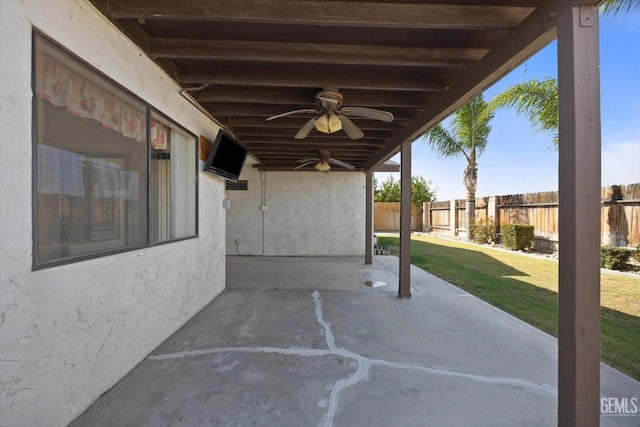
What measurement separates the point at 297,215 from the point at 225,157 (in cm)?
475

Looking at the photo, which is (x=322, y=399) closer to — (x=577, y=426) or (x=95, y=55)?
(x=577, y=426)

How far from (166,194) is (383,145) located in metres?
4.19

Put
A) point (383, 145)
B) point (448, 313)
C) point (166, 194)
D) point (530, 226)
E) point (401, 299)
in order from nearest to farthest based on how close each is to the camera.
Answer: point (166, 194) → point (448, 313) → point (401, 299) → point (383, 145) → point (530, 226)

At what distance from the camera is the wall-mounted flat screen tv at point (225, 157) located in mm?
4199

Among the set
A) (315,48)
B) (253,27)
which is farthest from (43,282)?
(315,48)

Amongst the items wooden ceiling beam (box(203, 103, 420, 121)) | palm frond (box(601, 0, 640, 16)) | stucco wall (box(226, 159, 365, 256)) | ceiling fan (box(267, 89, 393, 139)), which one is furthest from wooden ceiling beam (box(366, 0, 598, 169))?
stucco wall (box(226, 159, 365, 256))

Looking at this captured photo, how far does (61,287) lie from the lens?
1846 millimetres

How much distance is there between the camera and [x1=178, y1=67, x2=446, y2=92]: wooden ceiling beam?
325cm

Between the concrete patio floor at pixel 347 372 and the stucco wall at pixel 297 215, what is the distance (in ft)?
15.4

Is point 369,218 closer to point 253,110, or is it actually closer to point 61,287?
point 253,110

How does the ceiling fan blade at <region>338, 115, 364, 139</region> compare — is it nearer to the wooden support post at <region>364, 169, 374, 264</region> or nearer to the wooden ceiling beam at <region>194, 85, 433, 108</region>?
the wooden ceiling beam at <region>194, 85, 433, 108</region>

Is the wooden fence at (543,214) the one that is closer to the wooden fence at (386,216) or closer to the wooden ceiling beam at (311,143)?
the wooden fence at (386,216)

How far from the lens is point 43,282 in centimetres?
172

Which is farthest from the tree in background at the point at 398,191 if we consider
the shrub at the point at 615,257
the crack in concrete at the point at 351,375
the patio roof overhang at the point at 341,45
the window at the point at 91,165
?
the window at the point at 91,165
